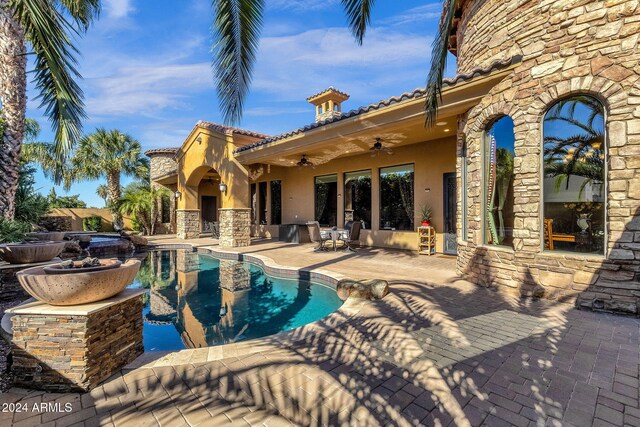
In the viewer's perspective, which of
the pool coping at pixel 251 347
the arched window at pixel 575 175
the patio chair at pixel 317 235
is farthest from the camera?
the patio chair at pixel 317 235

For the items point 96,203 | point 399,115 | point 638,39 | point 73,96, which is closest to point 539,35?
point 638,39

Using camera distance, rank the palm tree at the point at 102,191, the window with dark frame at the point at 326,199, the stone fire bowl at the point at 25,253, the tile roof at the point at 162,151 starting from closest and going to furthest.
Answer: the stone fire bowl at the point at 25,253, the window with dark frame at the point at 326,199, the tile roof at the point at 162,151, the palm tree at the point at 102,191

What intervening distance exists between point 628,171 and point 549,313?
2505 millimetres

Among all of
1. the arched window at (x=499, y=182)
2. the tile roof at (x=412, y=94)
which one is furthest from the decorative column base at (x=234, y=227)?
the arched window at (x=499, y=182)

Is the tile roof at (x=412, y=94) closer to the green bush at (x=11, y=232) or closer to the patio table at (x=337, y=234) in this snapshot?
the patio table at (x=337, y=234)

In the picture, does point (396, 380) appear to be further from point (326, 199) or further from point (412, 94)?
point (326, 199)

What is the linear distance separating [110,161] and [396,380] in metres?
23.0

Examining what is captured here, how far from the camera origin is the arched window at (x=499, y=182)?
592 centimetres

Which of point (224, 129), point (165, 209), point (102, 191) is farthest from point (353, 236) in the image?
point (102, 191)

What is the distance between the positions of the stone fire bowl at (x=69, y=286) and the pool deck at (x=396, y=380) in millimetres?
836

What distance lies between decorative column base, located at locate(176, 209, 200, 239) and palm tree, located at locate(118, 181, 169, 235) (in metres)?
4.24

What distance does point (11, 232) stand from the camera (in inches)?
272

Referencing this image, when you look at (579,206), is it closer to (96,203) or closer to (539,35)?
(539,35)

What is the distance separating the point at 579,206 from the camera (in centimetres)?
520
